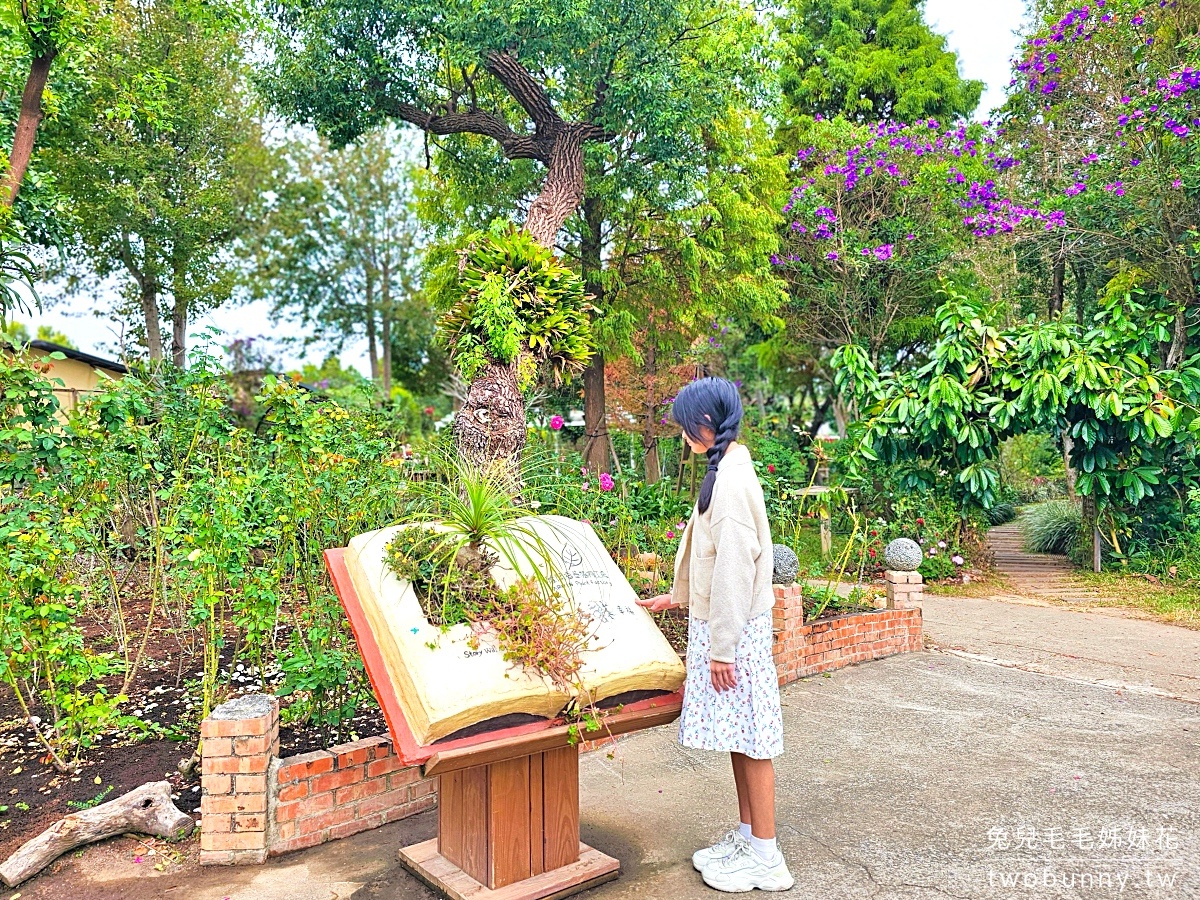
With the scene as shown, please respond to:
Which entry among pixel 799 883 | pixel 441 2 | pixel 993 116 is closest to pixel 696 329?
pixel 993 116

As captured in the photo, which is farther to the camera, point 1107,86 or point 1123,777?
point 1107,86

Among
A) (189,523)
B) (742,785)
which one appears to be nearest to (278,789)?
(189,523)

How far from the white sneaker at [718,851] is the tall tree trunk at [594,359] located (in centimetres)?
691

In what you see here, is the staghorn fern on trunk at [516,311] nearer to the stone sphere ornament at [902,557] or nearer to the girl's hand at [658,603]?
the girl's hand at [658,603]

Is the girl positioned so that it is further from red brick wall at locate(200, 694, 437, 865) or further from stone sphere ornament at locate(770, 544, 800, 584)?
stone sphere ornament at locate(770, 544, 800, 584)

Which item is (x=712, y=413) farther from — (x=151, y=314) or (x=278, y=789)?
(x=151, y=314)

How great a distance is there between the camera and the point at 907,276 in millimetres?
12555

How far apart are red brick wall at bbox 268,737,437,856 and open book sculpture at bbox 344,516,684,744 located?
2.67 feet

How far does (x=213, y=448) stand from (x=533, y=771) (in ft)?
9.12

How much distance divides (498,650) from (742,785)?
1000mm

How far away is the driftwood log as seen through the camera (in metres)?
2.71

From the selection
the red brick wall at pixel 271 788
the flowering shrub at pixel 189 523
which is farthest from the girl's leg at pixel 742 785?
the flowering shrub at pixel 189 523

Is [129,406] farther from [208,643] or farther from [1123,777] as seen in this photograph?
[1123,777]

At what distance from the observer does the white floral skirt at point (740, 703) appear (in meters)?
2.65
